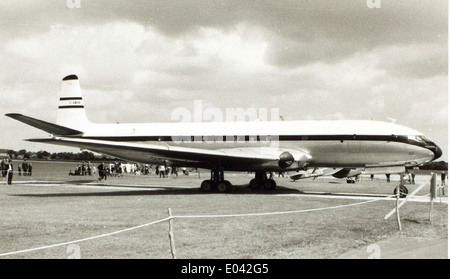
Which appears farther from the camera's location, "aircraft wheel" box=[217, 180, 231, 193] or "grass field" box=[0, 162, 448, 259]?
"aircraft wheel" box=[217, 180, 231, 193]

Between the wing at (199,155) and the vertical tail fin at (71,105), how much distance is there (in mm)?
4264

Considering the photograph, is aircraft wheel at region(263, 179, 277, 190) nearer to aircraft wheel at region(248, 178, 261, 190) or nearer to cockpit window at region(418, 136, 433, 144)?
aircraft wheel at region(248, 178, 261, 190)

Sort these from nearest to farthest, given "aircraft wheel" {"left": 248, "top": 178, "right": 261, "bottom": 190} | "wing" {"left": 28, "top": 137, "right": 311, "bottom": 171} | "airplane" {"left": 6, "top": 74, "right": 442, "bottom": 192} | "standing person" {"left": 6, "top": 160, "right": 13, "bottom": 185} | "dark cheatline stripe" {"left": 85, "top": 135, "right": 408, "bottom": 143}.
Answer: "wing" {"left": 28, "top": 137, "right": 311, "bottom": 171} → "airplane" {"left": 6, "top": 74, "right": 442, "bottom": 192} → "dark cheatline stripe" {"left": 85, "top": 135, "right": 408, "bottom": 143} → "aircraft wheel" {"left": 248, "top": 178, "right": 261, "bottom": 190} → "standing person" {"left": 6, "top": 160, "right": 13, "bottom": 185}

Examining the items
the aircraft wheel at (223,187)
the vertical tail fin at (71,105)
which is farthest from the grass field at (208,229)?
the vertical tail fin at (71,105)

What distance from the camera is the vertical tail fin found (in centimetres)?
2491

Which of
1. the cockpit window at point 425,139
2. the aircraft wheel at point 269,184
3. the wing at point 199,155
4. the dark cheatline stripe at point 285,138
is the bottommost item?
the aircraft wheel at point 269,184

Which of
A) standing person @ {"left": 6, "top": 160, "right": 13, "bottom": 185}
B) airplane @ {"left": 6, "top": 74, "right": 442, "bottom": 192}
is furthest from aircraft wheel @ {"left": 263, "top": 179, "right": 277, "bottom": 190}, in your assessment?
standing person @ {"left": 6, "top": 160, "right": 13, "bottom": 185}

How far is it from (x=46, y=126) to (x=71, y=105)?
212 inches

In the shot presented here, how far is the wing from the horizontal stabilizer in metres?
0.72

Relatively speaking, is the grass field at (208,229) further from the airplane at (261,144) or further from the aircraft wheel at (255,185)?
the aircraft wheel at (255,185)

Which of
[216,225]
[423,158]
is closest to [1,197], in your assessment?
[216,225]

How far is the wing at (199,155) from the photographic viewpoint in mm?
18234

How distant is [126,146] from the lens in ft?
59.1
